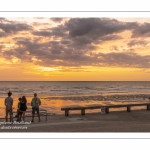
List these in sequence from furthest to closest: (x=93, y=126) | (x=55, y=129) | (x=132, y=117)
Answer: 1. (x=132, y=117)
2. (x=93, y=126)
3. (x=55, y=129)

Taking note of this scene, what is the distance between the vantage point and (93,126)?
13281 mm
